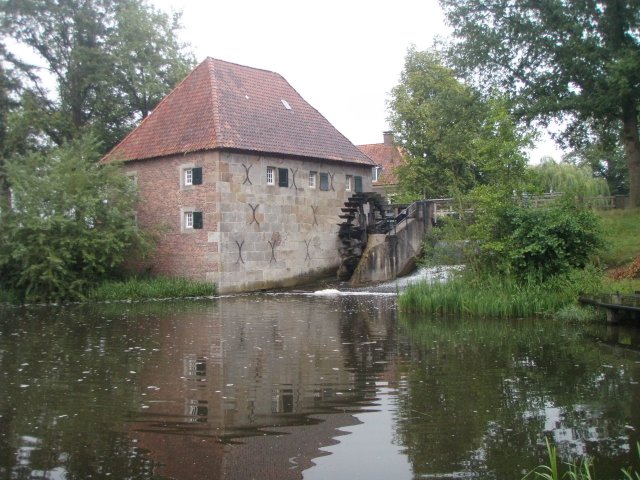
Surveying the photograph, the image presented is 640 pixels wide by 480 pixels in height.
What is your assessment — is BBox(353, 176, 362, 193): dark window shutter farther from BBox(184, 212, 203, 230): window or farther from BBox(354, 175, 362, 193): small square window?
BBox(184, 212, 203, 230): window

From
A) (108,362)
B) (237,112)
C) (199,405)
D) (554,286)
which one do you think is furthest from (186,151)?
(199,405)

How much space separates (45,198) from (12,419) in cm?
1960

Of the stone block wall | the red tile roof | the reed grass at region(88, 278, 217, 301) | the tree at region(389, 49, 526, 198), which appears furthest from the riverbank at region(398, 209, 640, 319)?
the red tile roof

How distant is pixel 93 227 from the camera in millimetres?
26406

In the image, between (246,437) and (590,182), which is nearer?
(246,437)

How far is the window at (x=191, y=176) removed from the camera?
2761 centimetres

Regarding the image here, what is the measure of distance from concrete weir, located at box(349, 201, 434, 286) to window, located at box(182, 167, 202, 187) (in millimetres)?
6800

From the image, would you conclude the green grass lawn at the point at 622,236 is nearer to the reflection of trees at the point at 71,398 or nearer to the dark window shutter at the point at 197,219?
the reflection of trees at the point at 71,398

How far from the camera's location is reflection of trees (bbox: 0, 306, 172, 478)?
237 inches

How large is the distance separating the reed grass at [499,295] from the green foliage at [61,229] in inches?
490

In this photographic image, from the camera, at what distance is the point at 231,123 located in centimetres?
2833

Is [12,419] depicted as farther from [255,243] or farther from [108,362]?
[255,243]

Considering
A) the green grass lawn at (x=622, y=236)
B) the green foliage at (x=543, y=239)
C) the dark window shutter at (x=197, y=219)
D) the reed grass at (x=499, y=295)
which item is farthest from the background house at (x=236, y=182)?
the green foliage at (x=543, y=239)

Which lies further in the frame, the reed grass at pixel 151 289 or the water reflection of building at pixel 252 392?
the reed grass at pixel 151 289
